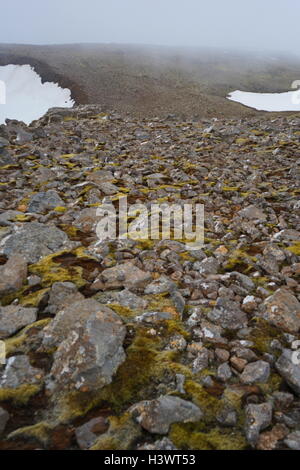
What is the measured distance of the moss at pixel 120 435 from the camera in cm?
362

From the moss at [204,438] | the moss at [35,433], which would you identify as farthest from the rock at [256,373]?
the moss at [35,433]

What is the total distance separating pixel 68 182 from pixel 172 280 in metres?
8.33

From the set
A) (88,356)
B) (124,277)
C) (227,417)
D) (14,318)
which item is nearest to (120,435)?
(88,356)

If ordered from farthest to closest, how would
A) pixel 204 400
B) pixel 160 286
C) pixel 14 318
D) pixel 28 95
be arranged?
pixel 28 95 → pixel 160 286 → pixel 14 318 → pixel 204 400

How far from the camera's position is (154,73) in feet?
254

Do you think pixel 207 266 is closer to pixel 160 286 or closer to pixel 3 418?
pixel 160 286

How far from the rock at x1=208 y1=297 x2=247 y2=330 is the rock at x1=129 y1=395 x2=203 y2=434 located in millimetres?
1806

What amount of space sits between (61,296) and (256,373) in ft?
11.9

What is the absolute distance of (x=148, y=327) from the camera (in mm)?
5406

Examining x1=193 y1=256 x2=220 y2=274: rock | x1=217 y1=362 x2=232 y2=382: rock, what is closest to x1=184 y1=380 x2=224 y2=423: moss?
x1=217 y1=362 x2=232 y2=382: rock

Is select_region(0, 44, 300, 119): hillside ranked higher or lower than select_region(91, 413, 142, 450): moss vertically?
higher

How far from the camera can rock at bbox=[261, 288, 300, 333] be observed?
18.0 feet

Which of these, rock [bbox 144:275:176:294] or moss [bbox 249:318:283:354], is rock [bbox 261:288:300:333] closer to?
moss [bbox 249:318:283:354]
